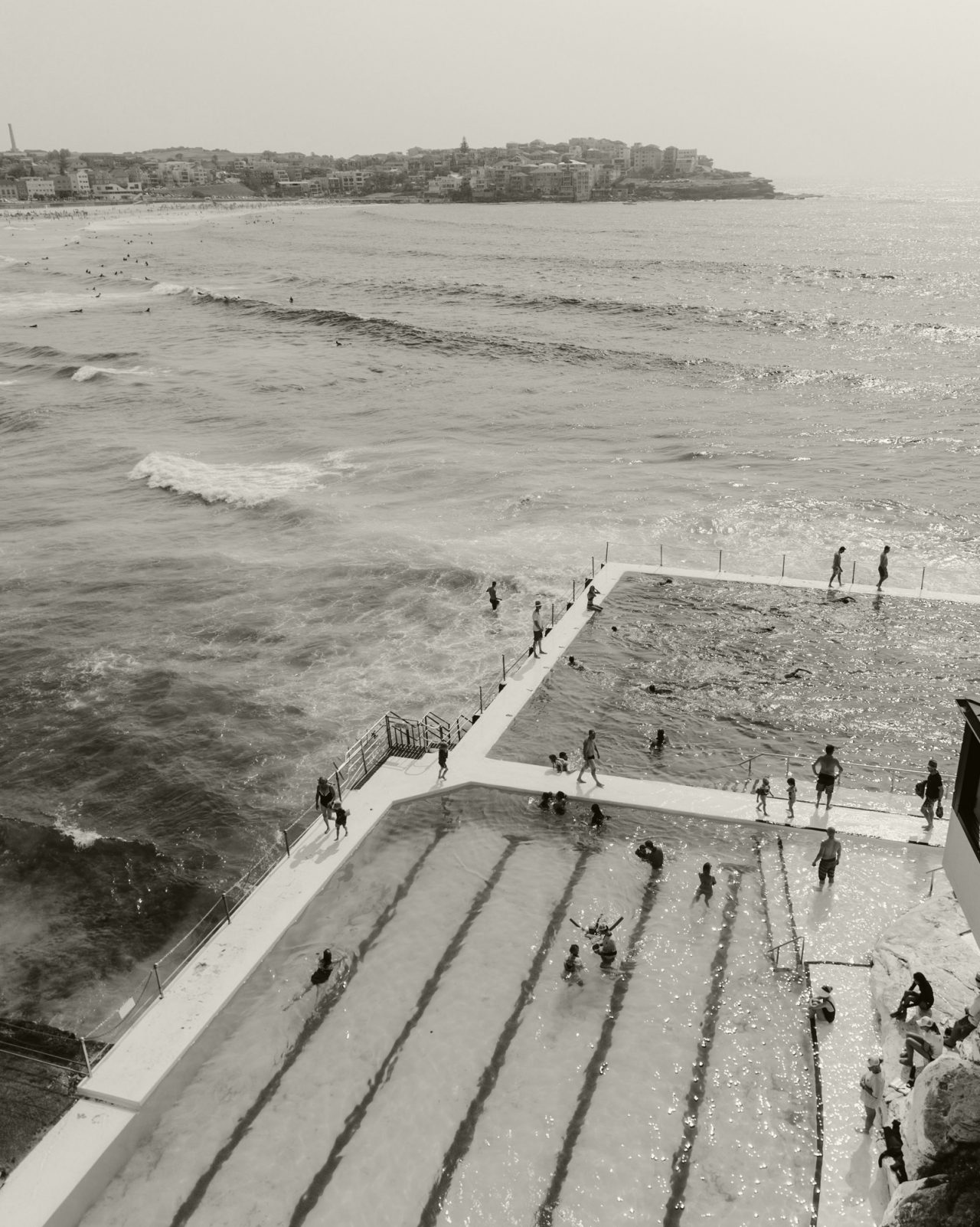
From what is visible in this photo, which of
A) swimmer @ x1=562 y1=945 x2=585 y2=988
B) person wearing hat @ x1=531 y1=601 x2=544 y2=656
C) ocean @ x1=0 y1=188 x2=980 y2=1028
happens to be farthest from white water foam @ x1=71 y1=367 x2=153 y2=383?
swimmer @ x1=562 y1=945 x2=585 y2=988

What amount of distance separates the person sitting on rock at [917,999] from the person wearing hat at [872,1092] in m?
0.89

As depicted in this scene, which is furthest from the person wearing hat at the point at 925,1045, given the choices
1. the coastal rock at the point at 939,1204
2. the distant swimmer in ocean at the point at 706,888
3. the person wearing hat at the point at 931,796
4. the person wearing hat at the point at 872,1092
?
the person wearing hat at the point at 931,796

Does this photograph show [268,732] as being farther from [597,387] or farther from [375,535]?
[597,387]

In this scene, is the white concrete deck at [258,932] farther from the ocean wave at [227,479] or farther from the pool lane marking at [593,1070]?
the ocean wave at [227,479]

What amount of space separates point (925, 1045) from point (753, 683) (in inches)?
489

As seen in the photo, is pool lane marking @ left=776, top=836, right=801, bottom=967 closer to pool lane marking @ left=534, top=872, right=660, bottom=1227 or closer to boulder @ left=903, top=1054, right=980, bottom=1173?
pool lane marking @ left=534, top=872, right=660, bottom=1227

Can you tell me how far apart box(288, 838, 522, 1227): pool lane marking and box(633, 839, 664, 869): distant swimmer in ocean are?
2.07 m

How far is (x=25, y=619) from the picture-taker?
27641 mm

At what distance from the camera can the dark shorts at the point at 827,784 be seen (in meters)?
15.9

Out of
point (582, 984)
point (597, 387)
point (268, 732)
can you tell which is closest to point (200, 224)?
point (597, 387)

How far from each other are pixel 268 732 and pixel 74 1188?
Result: 1247 centimetres

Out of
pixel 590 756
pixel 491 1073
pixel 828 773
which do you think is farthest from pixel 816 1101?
pixel 590 756

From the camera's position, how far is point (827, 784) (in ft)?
52.5

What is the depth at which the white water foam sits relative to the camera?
2336 inches
